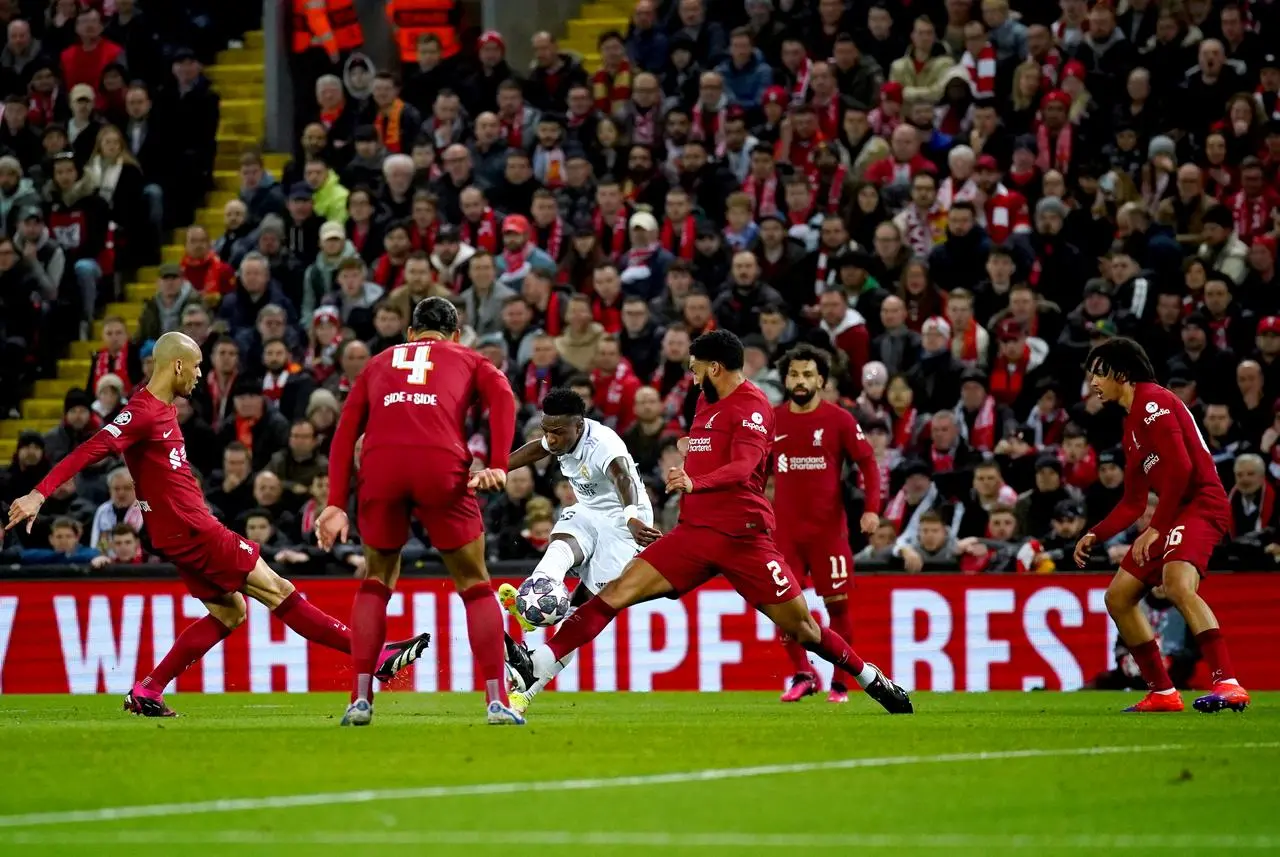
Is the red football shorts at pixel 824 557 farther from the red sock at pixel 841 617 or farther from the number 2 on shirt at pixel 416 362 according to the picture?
the number 2 on shirt at pixel 416 362

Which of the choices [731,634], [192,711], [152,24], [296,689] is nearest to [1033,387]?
[731,634]

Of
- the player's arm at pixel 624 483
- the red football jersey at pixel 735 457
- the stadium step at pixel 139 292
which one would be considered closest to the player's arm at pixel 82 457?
the player's arm at pixel 624 483

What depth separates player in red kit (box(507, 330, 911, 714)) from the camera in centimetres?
1237

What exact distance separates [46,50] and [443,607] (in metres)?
11.6

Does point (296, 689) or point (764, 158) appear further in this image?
point (764, 158)

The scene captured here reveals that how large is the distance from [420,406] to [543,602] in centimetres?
261

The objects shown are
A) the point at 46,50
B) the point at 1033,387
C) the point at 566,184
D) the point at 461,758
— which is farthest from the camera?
the point at 46,50

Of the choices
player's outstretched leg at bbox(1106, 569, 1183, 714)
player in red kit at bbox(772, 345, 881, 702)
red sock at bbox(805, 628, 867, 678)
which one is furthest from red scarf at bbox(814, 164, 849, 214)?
red sock at bbox(805, 628, 867, 678)

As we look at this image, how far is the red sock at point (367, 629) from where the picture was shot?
11273mm

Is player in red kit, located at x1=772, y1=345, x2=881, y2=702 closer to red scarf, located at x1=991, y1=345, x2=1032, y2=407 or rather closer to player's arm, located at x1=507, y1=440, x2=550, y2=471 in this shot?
player's arm, located at x1=507, y1=440, x2=550, y2=471

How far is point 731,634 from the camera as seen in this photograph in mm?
18312

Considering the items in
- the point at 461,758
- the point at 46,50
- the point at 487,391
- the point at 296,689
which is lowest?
the point at 296,689

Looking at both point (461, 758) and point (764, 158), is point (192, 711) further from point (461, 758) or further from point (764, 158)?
point (764, 158)

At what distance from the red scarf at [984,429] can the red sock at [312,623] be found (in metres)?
7.52
